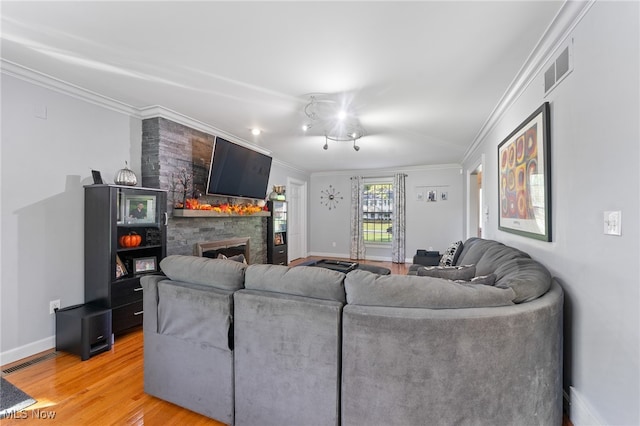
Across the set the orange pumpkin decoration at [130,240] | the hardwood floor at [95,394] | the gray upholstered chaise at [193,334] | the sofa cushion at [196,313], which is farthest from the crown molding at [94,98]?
the hardwood floor at [95,394]

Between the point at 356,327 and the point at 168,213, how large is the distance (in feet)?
9.79

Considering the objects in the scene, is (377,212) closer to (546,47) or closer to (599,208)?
(546,47)

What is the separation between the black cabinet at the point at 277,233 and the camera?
18.4 feet

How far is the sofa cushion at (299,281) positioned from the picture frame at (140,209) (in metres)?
2.00

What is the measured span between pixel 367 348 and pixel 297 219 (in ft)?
20.1

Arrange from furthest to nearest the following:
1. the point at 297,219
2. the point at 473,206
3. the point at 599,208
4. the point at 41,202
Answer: the point at 297,219 → the point at 473,206 → the point at 41,202 → the point at 599,208

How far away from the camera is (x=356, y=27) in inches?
72.6

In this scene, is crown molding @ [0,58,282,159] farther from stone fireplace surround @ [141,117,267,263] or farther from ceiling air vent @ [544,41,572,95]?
ceiling air vent @ [544,41,572,95]

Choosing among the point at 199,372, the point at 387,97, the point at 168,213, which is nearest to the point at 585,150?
the point at 387,97

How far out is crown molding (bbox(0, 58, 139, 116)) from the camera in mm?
2375

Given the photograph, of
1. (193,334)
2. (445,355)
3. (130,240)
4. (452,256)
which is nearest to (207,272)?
(193,334)

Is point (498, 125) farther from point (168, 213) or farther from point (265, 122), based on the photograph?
point (168, 213)

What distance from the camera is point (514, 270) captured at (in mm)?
1877

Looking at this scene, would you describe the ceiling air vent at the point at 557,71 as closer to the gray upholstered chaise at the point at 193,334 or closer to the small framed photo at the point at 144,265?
the gray upholstered chaise at the point at 193,334
